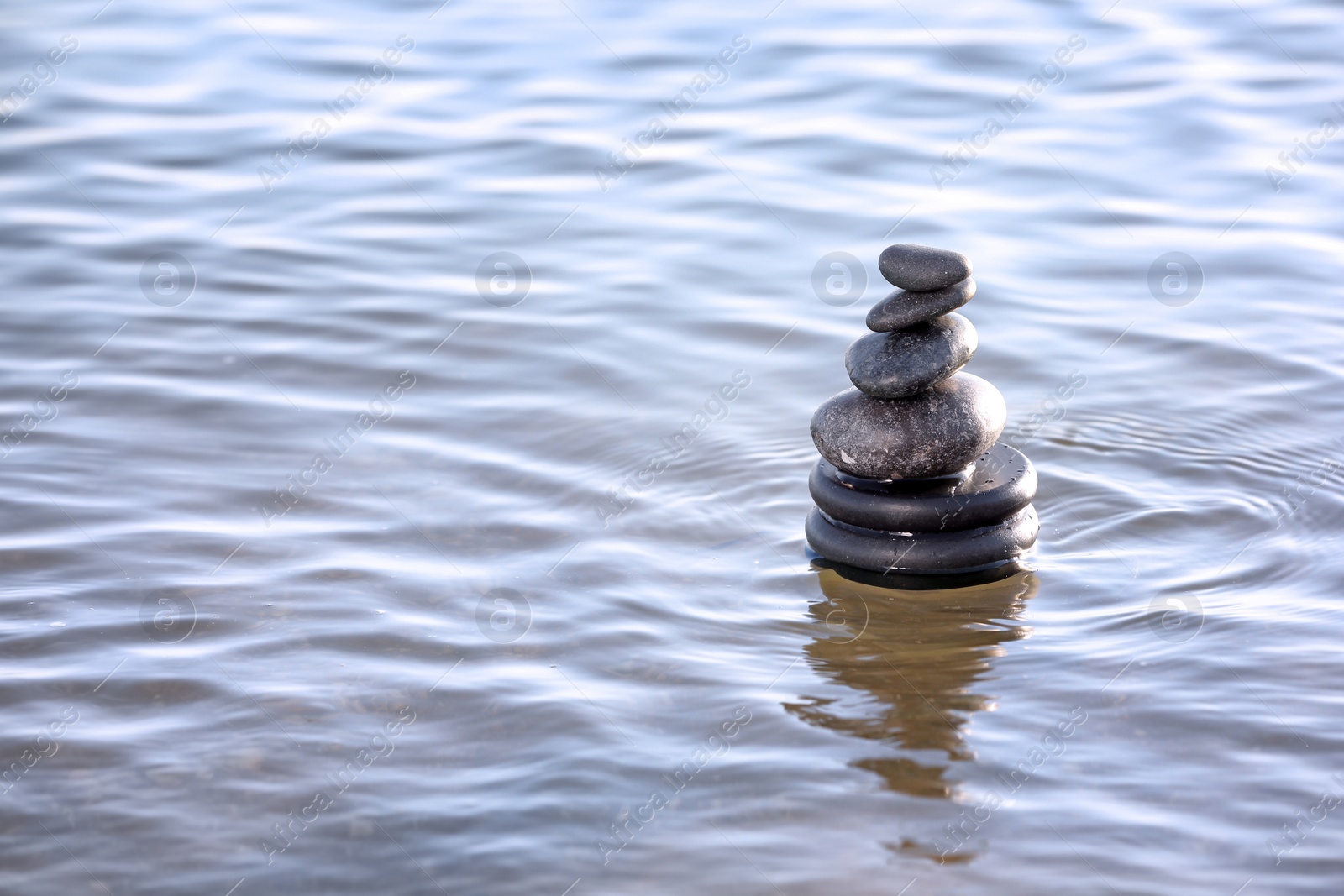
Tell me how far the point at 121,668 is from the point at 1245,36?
12.5 meters

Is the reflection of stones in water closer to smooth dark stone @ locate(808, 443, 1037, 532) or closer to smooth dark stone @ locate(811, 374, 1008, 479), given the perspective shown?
smooth dark stone @ locate(808, 443, 1037, 532)

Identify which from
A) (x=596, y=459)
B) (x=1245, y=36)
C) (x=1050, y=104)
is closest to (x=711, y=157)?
(x=1050, y=104)

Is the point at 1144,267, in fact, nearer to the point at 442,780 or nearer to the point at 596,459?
the point at 596,459

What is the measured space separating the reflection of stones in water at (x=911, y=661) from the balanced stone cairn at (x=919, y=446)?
15 centimetres

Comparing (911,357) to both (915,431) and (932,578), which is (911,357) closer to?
(915,431)

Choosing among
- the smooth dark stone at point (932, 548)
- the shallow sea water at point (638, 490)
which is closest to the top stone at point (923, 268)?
the smooth dark stone at point (932, 548)

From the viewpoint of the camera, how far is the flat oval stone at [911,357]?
219 inches

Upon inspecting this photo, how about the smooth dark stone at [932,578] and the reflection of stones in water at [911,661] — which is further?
the smooth dark stone at [932,578]

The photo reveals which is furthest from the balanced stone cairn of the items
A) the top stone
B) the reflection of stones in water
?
the reflection of stones in water

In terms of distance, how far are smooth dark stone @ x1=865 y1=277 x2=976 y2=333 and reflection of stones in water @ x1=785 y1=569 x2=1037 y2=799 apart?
1.16 meters

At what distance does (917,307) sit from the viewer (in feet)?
18.3

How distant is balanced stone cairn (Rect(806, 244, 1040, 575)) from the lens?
5555 mm

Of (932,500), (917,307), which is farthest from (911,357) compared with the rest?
(932,500)

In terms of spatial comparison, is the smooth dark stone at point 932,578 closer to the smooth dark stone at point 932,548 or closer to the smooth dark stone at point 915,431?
the smooth dark stone at point 932,548
